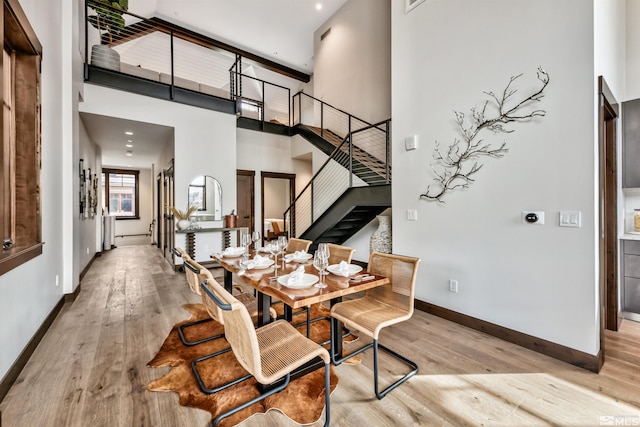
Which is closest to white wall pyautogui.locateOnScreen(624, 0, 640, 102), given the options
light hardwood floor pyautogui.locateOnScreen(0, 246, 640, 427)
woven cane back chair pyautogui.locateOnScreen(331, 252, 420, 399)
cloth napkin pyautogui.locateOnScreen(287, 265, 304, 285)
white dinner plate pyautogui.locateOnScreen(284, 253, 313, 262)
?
light hardwood floor pyautogui.locateOnScreen(0, 246, 640, 427)

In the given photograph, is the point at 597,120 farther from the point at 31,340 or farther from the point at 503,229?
the point at 31,340

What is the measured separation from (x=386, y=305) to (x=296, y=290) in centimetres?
86

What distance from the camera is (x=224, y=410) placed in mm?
1697

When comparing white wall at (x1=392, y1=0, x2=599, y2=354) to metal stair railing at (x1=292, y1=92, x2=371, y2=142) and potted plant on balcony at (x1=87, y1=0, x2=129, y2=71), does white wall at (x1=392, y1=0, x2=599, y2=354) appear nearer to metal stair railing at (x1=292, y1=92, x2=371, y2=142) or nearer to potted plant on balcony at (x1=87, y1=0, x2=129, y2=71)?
metal stair railing at (x1=292, y1=92, x2=371, y2=142)

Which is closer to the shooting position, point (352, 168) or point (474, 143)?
point (474, 143)

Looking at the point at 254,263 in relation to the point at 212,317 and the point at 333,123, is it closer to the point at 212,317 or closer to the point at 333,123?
the point at 212,317

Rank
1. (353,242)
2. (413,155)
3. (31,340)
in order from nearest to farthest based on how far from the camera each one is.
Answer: (31,340)
(413,155)
(353,242)

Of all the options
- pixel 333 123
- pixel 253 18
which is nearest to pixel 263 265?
pixel 333 123

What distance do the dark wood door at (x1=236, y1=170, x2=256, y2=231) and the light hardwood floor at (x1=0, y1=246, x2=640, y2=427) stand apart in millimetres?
4670

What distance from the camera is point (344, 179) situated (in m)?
5.91

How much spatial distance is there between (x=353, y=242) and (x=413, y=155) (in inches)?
107

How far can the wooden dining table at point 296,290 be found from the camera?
1682mm

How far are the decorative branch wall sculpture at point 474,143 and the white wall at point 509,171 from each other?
6 centimetres

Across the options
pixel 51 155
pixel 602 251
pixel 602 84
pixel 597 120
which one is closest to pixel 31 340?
pixel 51 155
